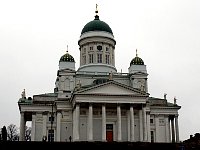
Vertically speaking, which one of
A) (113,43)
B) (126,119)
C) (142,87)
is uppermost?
(113,43)

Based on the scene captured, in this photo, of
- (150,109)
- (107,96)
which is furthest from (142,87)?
(107,96)

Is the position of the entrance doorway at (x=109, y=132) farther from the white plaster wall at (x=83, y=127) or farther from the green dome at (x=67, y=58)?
the green dome at (x=67, y=58)

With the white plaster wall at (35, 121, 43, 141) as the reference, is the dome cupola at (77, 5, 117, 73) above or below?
above

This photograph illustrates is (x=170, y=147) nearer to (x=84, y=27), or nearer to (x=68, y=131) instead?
(x=68, y=131)

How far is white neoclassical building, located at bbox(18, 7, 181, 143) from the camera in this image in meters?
55.9

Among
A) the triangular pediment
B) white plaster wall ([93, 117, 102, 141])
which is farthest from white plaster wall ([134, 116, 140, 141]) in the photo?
white plaster wall ([93, 117, 102, 141])

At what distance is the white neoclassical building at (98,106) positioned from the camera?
5591 centimetres

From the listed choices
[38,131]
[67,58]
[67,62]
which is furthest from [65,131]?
[67,58]

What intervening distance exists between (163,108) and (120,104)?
33.4 feet

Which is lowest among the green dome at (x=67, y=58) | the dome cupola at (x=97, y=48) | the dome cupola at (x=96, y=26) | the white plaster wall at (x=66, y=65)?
the white plaster wall at (x=66, y=65)

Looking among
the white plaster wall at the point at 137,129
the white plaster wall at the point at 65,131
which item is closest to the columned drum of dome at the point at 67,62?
the white plaster wall at the point at 65,131

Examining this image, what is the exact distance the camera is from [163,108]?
62.9 meters

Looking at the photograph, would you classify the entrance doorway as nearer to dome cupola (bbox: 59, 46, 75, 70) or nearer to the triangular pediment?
the triangular pediment

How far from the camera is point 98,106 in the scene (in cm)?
5694
